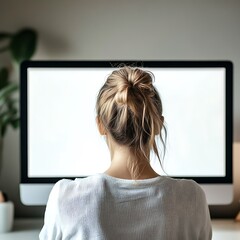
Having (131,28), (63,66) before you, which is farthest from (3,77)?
(131,28)

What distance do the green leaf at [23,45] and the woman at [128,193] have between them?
68 centimetres

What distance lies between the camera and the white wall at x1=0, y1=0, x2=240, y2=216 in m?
1.72

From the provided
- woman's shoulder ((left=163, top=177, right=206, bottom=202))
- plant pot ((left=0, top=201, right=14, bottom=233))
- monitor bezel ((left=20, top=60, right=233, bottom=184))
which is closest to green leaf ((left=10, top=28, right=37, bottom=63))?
monitor bezel ((left=20, top=60, right=233, bottom=184))

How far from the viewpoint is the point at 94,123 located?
1.46 m

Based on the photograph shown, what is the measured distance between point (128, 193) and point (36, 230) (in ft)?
1.94

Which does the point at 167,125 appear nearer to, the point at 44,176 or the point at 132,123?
the point at 44,176

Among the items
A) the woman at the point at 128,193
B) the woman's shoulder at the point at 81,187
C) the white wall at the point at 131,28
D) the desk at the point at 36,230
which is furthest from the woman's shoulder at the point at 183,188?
the white wall at the point at 131,28

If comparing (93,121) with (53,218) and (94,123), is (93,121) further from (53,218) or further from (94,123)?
(53,218)

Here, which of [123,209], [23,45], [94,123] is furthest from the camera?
[23,45]

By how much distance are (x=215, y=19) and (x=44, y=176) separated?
0.74 metres

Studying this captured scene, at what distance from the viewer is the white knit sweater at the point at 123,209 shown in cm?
96

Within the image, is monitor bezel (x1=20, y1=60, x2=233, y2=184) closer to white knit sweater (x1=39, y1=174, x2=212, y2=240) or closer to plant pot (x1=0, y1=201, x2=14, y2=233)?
plant pot (x1=0, y1=201, x2=14, y2=233)

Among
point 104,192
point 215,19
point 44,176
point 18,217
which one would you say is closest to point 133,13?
point 215,19

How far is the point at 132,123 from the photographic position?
3.30 feet
